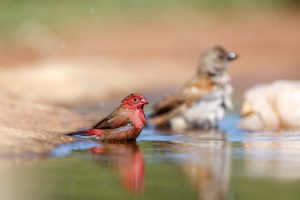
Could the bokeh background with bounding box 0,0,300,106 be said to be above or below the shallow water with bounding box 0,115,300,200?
above

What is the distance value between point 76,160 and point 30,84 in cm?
786

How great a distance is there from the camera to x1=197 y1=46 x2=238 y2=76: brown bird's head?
12.2 meters

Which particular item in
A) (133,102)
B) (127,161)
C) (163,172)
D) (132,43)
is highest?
(132,43)

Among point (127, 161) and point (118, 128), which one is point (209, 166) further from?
point (118, 128)

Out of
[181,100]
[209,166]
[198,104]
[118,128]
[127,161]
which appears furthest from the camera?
[181,100]

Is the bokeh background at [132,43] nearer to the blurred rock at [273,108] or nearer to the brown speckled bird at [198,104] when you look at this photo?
the brown speckled bird at [198,104]

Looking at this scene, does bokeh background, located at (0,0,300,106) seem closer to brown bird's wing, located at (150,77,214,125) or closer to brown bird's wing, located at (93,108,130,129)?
brown bird's wing, located at (150,77,214,125)

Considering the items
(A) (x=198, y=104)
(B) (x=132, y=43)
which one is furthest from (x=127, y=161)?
(B) (x=132, y=43)

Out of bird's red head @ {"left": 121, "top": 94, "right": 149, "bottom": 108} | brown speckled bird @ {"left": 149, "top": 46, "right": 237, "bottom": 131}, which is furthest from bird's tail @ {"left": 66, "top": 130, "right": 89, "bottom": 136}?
brown speckled bird @ {"left": 149, "top": 46, "right": 237, "bottom": 131}

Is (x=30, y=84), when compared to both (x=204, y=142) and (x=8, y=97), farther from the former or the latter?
(x=204, y=142)

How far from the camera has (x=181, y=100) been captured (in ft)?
39.1

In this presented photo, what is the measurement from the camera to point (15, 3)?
2250 centimetres

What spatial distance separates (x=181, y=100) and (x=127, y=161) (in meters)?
3.94

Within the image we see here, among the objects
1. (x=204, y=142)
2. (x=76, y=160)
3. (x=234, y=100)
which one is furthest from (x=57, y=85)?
(x=76, y=160)
